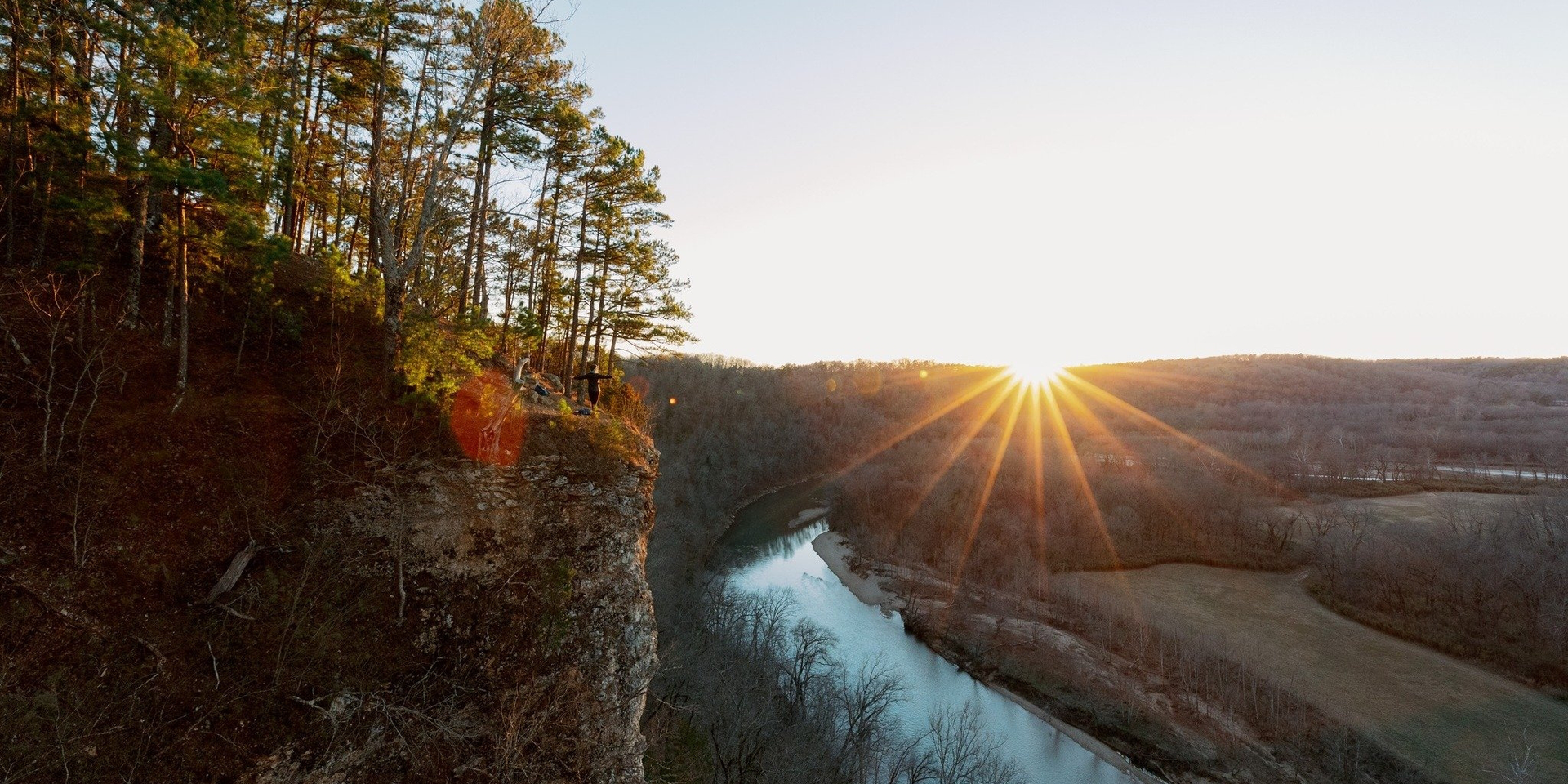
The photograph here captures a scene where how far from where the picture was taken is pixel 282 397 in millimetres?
12156

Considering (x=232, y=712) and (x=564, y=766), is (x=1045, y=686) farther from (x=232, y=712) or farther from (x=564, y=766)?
(x=232, y=712)

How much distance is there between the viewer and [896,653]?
3562cm

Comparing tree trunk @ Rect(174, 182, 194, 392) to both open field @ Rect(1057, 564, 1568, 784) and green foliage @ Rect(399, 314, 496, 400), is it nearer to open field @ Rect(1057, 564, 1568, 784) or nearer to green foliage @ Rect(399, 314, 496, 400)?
green foliage @ Rect(399, 314, 496, 400)

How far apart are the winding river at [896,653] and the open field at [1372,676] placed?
14.0m

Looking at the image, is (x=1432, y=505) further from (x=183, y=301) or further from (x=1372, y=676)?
(x=183, y=301)

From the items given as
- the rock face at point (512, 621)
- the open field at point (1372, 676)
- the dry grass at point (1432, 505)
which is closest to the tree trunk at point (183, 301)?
the rock face at point (512, 621)

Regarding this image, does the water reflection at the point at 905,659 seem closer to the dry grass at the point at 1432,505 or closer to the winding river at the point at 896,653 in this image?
the winding river at the point at 896,653

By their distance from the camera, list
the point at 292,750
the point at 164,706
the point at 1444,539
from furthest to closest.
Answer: the point at 1444,539 → the point at 292,750 → the point at 164,706

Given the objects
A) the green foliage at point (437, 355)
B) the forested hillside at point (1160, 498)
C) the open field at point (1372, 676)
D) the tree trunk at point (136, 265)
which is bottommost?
the open field at point (1372, 676)

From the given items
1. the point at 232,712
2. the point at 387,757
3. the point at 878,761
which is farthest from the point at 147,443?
the point at 878,761

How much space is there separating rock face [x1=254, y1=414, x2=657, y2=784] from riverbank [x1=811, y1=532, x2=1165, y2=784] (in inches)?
952

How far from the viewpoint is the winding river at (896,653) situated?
2620 cm

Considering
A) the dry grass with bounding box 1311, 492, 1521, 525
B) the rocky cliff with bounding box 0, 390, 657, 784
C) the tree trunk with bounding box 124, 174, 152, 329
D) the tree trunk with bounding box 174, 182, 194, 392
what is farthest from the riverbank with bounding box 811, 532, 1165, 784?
the dry grass with bounding box 1311, 492, 1521, 525

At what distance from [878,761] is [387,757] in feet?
61.2
